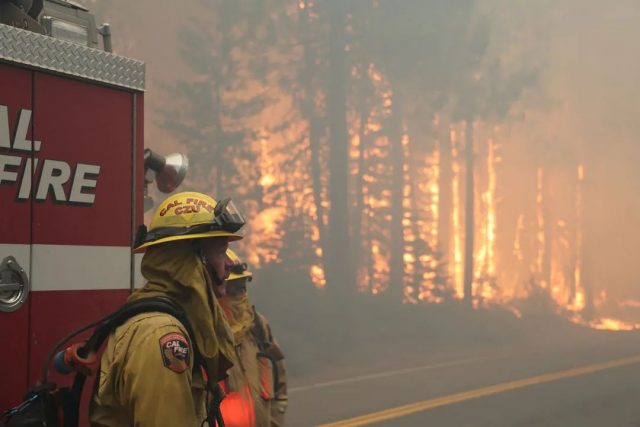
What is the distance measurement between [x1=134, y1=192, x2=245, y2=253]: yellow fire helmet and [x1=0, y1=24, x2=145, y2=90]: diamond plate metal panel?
2.59 feet

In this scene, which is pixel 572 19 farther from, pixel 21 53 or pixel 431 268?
pixel 21 53

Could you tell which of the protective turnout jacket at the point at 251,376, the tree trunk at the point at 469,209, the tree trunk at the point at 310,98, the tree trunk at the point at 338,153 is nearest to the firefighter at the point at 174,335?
the protective turnout jacket at the point at 251,376

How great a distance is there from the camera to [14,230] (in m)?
2.89

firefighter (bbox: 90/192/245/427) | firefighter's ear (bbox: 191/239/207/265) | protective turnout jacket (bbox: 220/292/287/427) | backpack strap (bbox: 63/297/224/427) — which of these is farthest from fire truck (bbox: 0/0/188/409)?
protective turnout jacket (bbox: 220/292/287/427)

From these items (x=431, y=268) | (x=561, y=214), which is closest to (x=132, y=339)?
(x=431, y=268)

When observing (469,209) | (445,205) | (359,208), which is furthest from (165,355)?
(445,205)

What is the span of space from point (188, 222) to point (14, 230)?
0.70 m

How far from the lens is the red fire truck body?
9.46 feet

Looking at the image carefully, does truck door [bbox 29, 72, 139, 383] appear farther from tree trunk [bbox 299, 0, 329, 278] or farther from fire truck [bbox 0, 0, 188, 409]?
tree trunk [bbox 299, 0, 329, 278]

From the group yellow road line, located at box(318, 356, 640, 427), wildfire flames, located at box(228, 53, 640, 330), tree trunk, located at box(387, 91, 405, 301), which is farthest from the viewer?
tree trunk, located at box(387, 91, 405, 301)

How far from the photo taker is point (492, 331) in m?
23.8

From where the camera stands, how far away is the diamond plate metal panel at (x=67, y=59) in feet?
9.66

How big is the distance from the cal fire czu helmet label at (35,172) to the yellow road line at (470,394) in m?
6.61

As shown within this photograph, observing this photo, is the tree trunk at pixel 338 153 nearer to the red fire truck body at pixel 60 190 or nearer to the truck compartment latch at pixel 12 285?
the red fire truck body at pixel 60 190
